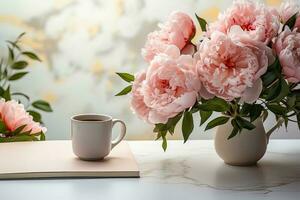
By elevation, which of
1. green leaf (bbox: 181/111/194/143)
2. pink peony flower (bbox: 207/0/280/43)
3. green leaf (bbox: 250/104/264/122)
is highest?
pink peony flower (bbox: 207/0/280/43)

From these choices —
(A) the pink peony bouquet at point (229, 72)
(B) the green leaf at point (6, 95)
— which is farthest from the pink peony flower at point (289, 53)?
(B) the green leaf at point (6, 95)

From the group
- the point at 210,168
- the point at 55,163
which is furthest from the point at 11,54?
the point at 210,168

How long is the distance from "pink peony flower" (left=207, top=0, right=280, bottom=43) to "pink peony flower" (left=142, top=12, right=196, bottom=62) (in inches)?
1.8

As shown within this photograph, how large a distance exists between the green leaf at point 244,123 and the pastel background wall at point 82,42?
69cm

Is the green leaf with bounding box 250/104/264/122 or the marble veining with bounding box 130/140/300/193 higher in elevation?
the green leaf with bounding box 250/104/264/122

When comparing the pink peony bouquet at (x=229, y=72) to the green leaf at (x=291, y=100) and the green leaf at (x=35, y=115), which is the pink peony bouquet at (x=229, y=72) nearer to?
the green leaf at (x=291, y=100)

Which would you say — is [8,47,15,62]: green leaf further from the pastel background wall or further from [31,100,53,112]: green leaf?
[31,100,53,112]: green leaf

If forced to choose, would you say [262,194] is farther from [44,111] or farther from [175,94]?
[44,111]

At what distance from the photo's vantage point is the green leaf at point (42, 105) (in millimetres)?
1705

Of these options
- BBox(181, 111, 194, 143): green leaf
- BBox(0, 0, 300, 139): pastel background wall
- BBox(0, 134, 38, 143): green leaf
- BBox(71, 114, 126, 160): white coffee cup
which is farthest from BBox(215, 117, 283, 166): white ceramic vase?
BBox(0, 0, 300, 139): pastel background wall

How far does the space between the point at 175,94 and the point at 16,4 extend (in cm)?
79

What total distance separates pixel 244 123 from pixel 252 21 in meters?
0.19

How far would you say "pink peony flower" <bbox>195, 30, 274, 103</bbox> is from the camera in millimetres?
1074

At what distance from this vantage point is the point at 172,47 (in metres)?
1.15
